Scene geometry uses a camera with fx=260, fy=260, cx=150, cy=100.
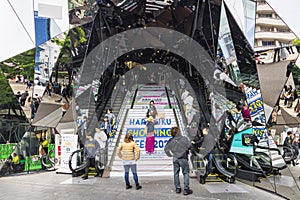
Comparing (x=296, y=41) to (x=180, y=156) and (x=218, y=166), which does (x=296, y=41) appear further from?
(x=218, y=166)

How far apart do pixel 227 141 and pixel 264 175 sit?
57.6 inches

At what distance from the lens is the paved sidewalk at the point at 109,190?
476cm

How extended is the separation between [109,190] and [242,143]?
308cm

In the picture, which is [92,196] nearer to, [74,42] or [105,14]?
[74,42]

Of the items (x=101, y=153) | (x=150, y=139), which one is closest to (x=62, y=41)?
(x=101, y=153)

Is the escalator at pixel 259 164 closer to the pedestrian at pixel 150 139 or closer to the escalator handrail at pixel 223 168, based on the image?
the escalator handrail at pixel 223 168

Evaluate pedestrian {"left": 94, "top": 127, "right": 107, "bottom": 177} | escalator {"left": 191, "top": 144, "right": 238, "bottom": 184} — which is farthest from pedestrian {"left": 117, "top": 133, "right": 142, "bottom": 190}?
escalator {"left": 191, "top": 144, "right": 238, "bottom": 184}

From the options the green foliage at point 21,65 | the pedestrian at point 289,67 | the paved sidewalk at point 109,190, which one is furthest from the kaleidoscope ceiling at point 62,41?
the paved sidewalk at point 109,190

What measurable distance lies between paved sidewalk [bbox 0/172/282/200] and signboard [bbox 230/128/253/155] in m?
0.73

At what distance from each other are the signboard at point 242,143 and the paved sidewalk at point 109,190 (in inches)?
28.7

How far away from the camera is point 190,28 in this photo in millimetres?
11328

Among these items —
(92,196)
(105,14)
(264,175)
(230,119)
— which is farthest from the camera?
(105,14)

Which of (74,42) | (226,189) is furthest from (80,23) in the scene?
(226,189)

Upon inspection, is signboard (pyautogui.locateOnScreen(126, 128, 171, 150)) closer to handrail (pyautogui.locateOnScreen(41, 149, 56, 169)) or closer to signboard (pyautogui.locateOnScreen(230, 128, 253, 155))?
signboard (pyautogui.locateOnScreen(230, 128, 253, 155))
